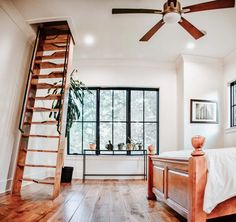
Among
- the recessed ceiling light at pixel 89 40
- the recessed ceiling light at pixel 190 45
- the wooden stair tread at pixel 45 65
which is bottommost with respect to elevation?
the wooden stair tread at pixel 45 65

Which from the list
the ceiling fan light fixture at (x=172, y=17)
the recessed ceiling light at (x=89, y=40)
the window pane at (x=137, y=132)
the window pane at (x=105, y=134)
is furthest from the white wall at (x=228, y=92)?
the recessed ceiling light at (x=89, y=40)

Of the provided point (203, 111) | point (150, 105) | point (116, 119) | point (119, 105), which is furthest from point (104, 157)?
point (203, 111)

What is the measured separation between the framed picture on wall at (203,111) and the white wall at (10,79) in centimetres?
349

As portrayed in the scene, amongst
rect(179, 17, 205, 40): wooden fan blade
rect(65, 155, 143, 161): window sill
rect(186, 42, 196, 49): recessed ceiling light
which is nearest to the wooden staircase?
rect(65, 155, 143, 161): window sill

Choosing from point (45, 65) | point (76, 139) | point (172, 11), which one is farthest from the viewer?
point (76, 139)

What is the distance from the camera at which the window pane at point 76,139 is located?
5.67 m

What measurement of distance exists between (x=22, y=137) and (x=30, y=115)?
0.39 m

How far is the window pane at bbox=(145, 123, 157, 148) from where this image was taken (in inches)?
227

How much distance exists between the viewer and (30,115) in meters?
3.91

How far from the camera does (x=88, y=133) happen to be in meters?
5.72

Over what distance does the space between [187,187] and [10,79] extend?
292 cm

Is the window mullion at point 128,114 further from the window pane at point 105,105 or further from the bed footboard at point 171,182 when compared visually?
A: the bed footboard at point 171,182

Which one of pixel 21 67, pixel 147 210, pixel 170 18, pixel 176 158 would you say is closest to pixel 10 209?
pixel 147 210

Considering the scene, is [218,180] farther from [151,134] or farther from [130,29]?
[151,134]
